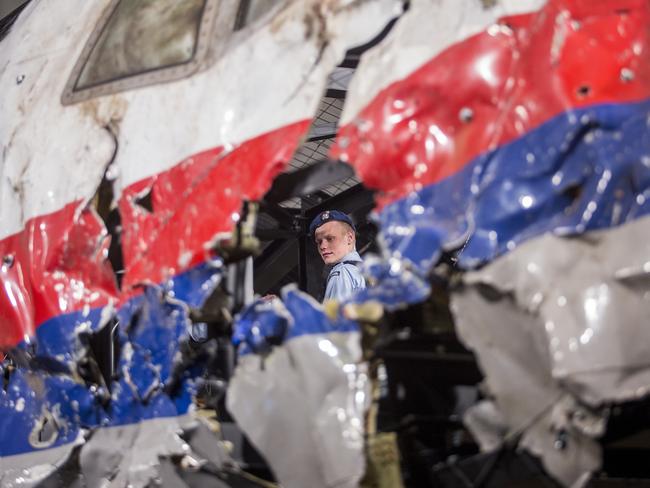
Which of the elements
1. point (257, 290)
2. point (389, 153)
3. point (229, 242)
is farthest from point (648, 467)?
point (257, 290)

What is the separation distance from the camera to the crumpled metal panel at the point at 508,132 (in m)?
2.15

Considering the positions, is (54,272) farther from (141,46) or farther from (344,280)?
(344,280)

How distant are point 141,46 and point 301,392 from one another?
5.40ft

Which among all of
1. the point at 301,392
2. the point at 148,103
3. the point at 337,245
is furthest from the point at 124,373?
the point at 337,245

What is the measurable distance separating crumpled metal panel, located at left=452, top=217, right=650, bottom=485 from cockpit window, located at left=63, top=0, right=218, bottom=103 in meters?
1.52

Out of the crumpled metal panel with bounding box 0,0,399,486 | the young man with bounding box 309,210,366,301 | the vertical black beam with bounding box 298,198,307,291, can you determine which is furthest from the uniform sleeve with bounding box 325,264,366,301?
the vertical black beam with bounding box 298,198,307,291

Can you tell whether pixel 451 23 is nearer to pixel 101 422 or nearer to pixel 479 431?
pixel 479 431

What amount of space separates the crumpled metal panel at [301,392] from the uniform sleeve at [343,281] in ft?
6.11

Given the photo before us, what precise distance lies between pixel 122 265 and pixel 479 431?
64.1 inches

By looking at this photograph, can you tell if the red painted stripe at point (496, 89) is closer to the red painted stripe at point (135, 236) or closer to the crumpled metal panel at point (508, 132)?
the crumpled metal panel at point (508, 132)

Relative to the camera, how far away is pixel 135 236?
9.75 ft

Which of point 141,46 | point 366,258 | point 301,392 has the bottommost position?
point 301,392

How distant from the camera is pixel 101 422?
299 cm

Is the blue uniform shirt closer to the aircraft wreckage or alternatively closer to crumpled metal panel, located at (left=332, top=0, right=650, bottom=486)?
the aircraft wreckage
